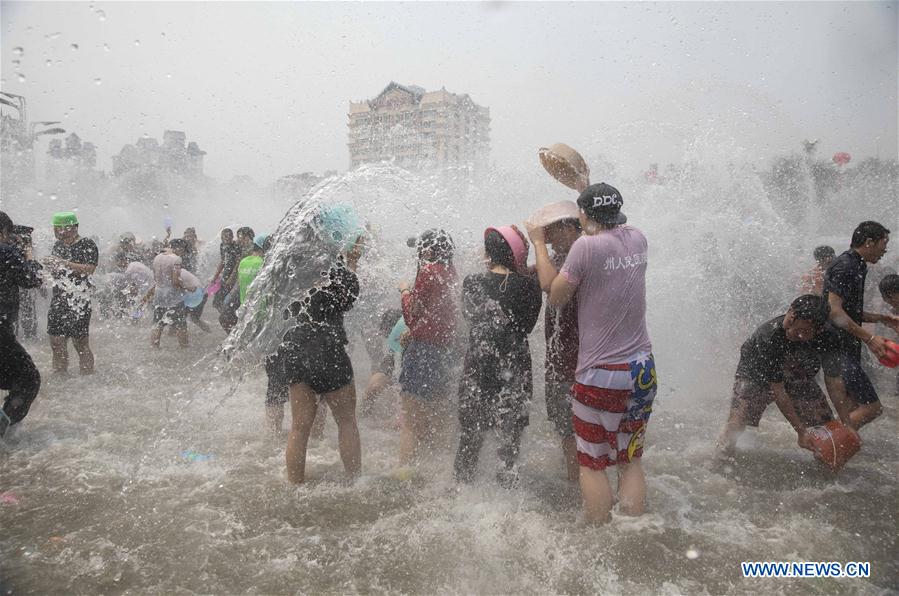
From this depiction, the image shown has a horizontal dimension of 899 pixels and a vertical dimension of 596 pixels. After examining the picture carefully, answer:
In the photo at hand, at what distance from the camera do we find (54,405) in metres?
5.27

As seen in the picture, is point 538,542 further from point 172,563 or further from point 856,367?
point 856,367

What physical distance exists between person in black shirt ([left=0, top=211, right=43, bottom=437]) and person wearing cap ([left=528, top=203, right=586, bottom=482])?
420 cm

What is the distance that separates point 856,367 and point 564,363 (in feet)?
7.95

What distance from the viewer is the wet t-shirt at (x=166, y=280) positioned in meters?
7.74

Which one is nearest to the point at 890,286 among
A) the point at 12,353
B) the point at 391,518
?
the point at 391,518

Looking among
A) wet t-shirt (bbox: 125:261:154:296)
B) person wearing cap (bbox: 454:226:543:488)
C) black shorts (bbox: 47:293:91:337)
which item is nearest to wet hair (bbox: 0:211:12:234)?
black shorts (bbox: 47:293:91:337)

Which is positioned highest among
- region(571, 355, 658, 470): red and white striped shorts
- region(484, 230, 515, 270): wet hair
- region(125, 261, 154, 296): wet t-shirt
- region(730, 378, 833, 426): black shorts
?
region(484, 230, 515, 270): wet hair

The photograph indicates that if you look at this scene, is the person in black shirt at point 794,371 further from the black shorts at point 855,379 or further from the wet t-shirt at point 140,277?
the wet t-shirt at point 140,277

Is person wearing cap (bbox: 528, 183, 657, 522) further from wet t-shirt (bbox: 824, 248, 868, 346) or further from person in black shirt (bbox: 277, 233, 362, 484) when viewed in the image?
wet t-shirt (bbox: 824, 248, 868, 346)

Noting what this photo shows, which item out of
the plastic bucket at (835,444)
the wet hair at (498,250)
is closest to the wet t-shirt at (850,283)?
the plastic bucket at (835,444)

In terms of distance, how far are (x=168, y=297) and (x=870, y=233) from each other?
843cm

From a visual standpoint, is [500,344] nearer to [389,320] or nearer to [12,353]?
[389,320]

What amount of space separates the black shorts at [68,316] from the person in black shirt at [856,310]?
7.45 m

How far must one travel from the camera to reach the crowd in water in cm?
291
